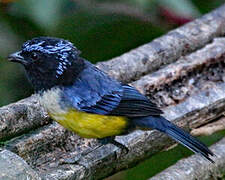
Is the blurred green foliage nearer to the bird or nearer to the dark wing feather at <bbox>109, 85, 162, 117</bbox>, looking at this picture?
the bird

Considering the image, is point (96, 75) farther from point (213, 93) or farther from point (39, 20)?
point (213, 93)

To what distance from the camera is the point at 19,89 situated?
550 centimetres

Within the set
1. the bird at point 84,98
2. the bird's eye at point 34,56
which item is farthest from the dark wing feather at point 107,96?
the bird's eye at point 34,56

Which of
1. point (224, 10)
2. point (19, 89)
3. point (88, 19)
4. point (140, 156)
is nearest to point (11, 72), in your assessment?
point (19, 89)

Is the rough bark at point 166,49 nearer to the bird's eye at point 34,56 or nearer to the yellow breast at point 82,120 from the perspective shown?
the yellow breast at point 82,120

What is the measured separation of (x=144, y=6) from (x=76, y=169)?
3.88ft

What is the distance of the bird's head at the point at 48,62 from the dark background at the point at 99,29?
0.66 ft

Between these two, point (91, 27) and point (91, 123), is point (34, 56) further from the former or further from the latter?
point (91, 27)

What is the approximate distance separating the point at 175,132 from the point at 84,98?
0.64 meters

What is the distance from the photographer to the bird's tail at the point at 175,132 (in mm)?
4438

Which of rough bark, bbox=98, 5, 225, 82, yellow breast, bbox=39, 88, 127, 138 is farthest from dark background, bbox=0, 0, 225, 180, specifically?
yellow breast, bbox=39, 88, 127, 138

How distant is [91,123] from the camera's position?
15.0 ft

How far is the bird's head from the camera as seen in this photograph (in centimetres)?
455

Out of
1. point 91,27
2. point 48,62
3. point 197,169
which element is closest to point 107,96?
point 48,62
